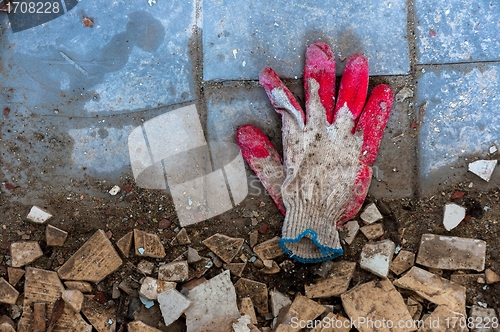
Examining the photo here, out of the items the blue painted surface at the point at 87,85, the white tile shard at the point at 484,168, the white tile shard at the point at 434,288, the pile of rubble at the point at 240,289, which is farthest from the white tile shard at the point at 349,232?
the blue painted surface at the point at 87,85

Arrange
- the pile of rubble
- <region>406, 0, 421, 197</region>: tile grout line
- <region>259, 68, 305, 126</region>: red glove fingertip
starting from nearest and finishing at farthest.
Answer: the pile of rubble, <region>259, 68, 305, 126</region>: red glove fingertip, <region>406, 0, 421, 197</region>: tile grout line

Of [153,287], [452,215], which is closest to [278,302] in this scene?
[153,287]

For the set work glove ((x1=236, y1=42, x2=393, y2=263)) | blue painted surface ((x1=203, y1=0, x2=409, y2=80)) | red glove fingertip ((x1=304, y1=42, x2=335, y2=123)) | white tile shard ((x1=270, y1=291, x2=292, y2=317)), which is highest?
blue painted surface ((x1=203, y1=0, x2=409, y2=80))

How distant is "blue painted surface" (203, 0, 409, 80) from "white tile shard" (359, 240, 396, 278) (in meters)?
1.08

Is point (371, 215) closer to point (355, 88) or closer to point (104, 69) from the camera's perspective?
point (355, 88)

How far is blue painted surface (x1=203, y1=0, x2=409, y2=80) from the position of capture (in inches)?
105

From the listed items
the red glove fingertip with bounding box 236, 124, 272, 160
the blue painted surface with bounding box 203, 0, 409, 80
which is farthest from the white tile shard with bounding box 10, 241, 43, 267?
the blue painted surface with bounding box 203, 0, 409, 80

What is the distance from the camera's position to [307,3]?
2.69m

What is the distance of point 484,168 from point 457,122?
33cm

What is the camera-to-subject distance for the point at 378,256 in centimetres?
249

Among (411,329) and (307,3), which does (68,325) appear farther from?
(307,3)

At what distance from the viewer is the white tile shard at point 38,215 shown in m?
2.59

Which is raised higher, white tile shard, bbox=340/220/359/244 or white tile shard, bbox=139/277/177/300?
white tile shard, bbox=340/220/359/244

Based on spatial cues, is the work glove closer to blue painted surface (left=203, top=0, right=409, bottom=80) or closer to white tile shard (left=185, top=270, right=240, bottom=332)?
blue painted surface (left=203, top=0, right=409, bottom=80)
